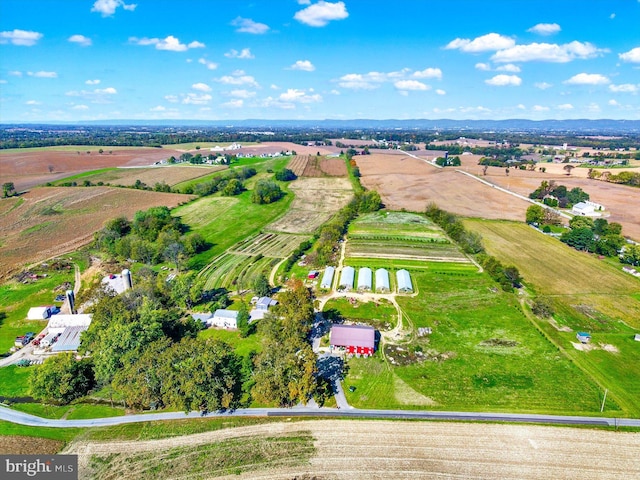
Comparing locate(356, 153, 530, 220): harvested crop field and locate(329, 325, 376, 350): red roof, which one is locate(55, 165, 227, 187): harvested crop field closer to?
locate(356, 153, 530, 220): harvested crop field

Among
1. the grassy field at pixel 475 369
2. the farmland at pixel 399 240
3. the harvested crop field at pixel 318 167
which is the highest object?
the harvested crop field at pixel 318 167

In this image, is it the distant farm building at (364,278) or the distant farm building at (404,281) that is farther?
the distant farm building at (364,278)

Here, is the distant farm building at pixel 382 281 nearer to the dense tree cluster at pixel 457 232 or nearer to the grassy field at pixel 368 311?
the grassy field at pixel 368 311

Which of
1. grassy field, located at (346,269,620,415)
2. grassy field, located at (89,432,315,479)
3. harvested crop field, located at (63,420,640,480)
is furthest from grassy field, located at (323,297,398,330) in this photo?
grassy field, located at (89,432,315,479)

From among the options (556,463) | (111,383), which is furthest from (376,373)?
(111,383)

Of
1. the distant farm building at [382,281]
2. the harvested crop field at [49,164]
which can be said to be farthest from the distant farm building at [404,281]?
the harvested crop field at [49,164]

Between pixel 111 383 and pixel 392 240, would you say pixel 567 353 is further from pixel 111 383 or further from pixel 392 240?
pixel 111 383

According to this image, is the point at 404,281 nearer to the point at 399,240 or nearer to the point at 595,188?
the point at 399,240
